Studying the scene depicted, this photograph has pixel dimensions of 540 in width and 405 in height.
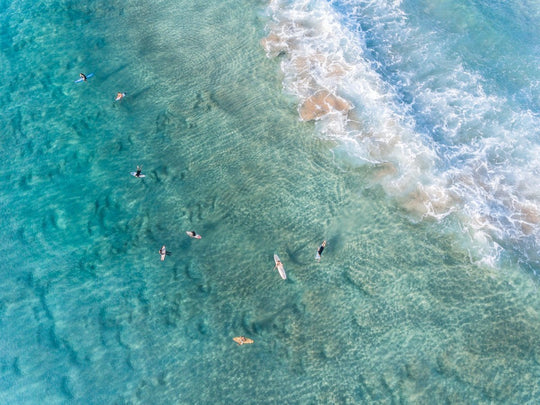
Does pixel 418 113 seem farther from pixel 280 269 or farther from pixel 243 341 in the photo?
pixel 243 341

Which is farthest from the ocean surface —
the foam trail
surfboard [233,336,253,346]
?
surfboard [233,336,253,346]

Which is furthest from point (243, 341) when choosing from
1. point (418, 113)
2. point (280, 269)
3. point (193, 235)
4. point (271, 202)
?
point (418, 113)

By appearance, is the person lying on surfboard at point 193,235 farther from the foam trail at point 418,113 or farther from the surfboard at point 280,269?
the foam trail at point 418,113

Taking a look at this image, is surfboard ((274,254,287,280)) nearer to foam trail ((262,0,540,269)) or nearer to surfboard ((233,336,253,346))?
surfboard ((233,336,253,346))

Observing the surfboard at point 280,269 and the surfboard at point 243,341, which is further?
the surfboard at point 280,269

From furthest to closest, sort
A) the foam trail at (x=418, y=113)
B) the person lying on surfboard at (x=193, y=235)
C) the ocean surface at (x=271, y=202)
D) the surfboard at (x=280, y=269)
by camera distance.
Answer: the foam trail at (x=418, y=113) < the person lying on surfboard at (x=193, y=235) < the surfboard at (x=280, y=269) < the ocean surface at (x=271, y=202)

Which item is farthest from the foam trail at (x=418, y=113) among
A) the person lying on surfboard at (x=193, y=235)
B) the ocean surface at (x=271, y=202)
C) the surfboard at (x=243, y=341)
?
the surfboard at (x=243, y=341)
